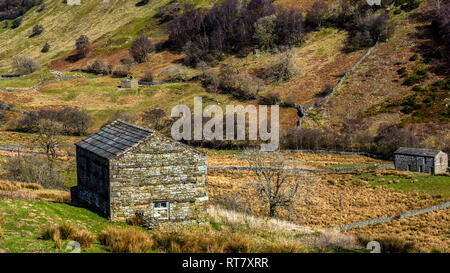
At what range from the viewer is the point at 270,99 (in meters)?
78.4

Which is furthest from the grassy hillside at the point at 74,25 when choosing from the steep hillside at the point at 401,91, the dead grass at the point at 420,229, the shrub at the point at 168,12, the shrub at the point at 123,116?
the dead grass at the point at 420,229

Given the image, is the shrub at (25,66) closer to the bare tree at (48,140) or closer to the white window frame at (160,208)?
the bare tree at (48,140)

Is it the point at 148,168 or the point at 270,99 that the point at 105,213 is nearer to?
the point at 148,168

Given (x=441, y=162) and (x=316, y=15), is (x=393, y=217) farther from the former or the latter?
(x=316, y=15)

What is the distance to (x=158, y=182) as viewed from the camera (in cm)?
1858

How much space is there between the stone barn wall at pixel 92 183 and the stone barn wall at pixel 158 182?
65 cm

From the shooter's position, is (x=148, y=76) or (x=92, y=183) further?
(x=148, y=76)

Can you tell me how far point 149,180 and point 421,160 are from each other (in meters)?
38.5

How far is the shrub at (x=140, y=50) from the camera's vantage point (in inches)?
4299

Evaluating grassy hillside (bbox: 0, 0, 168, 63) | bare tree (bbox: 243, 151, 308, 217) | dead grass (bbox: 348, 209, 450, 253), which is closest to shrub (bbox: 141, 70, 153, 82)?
grassy hillside (bbox: 0, 0, 168, 63)

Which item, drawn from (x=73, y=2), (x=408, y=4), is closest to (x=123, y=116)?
(x=408, y=4)
